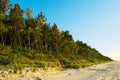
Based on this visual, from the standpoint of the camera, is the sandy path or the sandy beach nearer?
the sandy beach

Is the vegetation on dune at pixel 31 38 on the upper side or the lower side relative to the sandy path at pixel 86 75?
upper

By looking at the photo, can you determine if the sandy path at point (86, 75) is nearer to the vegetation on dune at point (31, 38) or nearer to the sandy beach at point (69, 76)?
the sandy beach at point (69, 76)

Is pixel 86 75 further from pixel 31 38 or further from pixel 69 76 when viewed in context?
pixel 31 38

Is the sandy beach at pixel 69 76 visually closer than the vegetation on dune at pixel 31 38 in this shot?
Yes

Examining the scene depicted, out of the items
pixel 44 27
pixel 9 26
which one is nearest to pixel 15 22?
pixel 9 26

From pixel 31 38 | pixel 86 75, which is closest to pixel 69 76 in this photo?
pixel 86 75

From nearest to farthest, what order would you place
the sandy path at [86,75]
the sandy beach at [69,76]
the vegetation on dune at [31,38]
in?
the sandy beach at [69,76]
the sandy path at [86,75]
the vegetation on dune at [31,38]

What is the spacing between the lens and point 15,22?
53.4 meters

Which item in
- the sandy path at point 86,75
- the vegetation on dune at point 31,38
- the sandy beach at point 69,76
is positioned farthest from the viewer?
the vegetation on dune at point 31,38

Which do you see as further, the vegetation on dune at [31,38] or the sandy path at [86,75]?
the vegetation on dune at [31,38]

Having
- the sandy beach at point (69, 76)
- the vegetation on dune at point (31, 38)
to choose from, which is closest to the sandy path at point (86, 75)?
the sandy beach at point (69, 76)

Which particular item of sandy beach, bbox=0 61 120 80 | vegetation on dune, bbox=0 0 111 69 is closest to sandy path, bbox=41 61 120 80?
sandy beach, bbox=0 61 120 80

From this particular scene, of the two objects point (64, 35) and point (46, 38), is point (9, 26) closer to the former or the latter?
point (46, 38)

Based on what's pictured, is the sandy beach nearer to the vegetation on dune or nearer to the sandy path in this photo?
the sandy path
